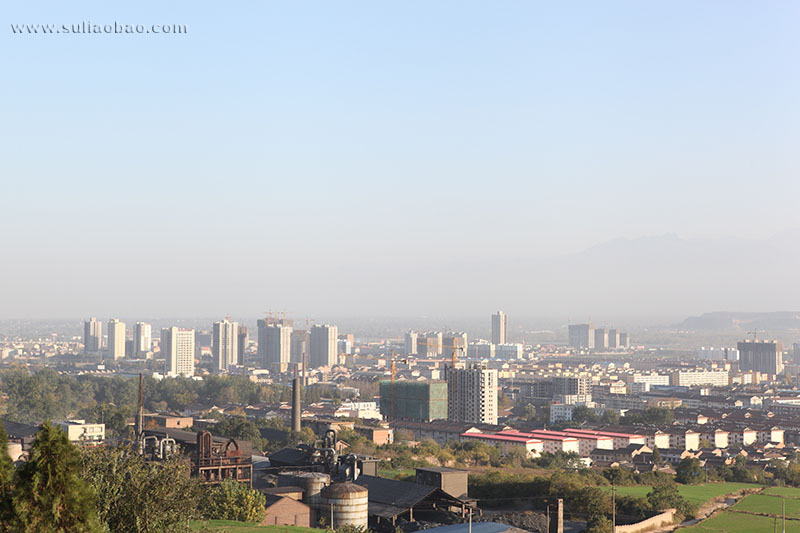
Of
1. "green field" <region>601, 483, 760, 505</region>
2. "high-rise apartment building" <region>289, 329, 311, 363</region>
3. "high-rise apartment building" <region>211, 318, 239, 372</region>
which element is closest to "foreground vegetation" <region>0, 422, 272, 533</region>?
"green field" <region>601, 483, 760, 505</region>

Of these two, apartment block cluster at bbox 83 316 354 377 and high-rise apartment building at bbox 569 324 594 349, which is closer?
apartment block cluster at bbox 83 316 354 377

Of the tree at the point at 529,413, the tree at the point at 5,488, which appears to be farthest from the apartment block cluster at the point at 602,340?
the tree at the point at 5,488

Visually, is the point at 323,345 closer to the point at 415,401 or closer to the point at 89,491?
the point at 415,401

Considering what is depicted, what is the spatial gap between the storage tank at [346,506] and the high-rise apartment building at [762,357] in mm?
107143

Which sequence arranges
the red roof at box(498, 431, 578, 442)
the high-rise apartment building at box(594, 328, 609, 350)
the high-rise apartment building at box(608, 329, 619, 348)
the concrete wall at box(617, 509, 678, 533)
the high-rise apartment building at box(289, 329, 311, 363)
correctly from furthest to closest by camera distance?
the high-rise apartment building at box(594, 328, 609, 350) < the high-rise apartment building at box(608, 329, 619, 348) < the high-rise apartment building at box(289, 329, 311, 363) < the red roof at box(498, 431, 578, 442) < the concrete wall at box(617, 509, 678, 533)

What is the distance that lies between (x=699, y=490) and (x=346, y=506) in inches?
639

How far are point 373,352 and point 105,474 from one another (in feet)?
518

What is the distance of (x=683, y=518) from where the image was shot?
27.4m

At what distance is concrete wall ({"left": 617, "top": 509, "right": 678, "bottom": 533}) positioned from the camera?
962 inches

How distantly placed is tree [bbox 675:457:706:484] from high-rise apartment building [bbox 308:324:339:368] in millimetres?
99053

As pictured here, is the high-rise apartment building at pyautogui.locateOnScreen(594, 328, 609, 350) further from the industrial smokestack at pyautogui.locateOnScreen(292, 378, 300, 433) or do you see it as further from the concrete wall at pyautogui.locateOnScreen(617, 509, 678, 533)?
the concrete wall at pyautogui.locateOnScreen(617, 509, 678, 533)

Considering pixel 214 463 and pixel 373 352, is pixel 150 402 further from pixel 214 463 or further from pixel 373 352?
pixel 373 352

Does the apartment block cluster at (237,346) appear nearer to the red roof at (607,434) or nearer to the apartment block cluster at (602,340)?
the red roof at (607,434)

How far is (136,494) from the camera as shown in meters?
11.4
